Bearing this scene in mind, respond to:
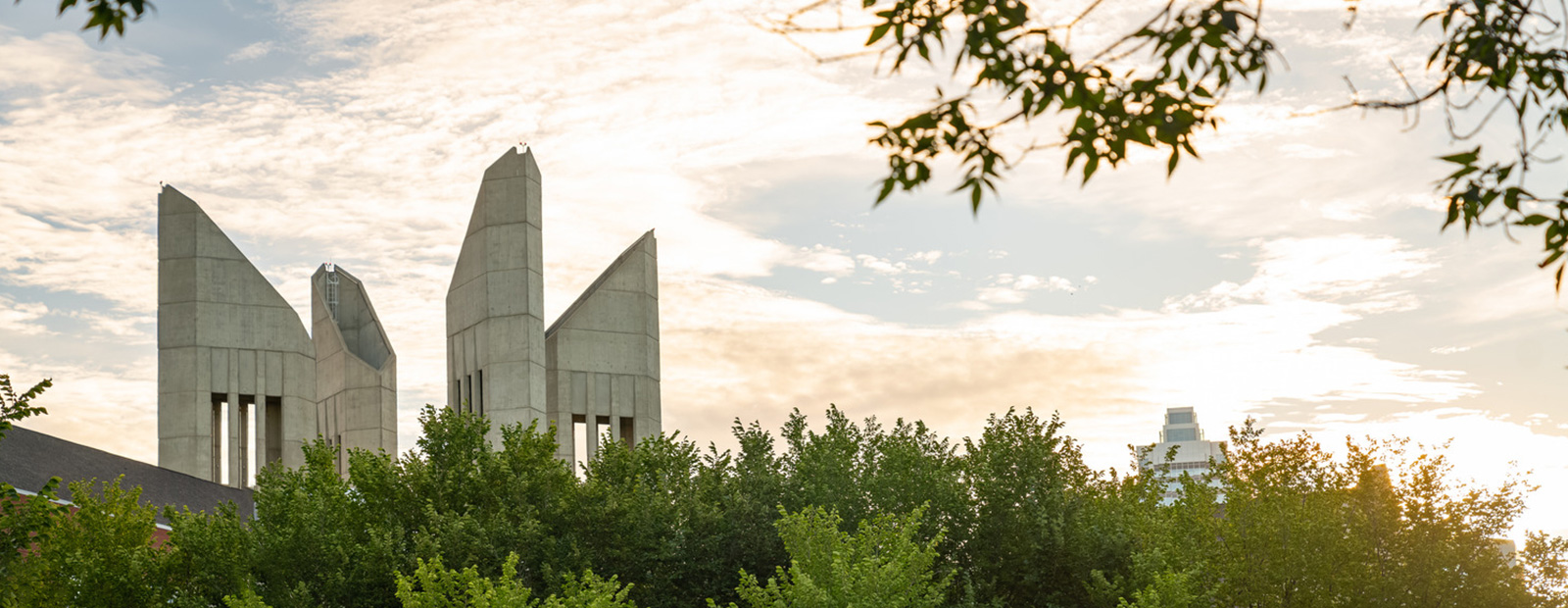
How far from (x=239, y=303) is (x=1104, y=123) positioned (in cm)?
4112

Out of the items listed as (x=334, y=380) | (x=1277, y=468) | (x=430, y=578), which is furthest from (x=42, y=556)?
(x=1277, y=468)

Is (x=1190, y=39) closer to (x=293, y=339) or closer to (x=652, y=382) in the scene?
(x=652, y=382)

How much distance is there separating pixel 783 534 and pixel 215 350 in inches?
922

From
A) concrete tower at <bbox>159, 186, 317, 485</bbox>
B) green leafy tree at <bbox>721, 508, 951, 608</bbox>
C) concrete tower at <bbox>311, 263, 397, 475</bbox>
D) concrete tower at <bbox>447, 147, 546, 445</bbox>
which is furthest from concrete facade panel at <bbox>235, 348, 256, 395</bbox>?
green leafy tree at <bbox>721, 508, 951, 608</bbox>

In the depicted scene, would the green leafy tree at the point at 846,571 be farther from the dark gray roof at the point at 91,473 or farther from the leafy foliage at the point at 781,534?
the dark gray roof at the point at 91,473

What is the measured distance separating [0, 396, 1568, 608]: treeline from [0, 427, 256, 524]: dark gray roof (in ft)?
6.81

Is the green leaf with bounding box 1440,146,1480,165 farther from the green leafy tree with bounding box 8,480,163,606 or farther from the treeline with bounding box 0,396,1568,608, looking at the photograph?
the green leafy tree with bounding box 8,480,163,606

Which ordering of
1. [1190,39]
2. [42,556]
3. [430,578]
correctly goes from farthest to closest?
1. [42,556]
2. [430,578]
3. [1190,39]

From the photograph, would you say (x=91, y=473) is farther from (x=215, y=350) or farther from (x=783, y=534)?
(x=783, y=534)

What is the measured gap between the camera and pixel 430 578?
70.4ft

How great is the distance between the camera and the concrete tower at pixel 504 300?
39.3 metres

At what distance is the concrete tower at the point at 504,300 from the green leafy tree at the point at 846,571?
13313 millimetres

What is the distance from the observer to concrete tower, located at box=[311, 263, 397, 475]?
160 feet

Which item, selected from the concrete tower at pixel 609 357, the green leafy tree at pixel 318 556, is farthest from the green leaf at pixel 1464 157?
the concrete tower at pixel 609 357
